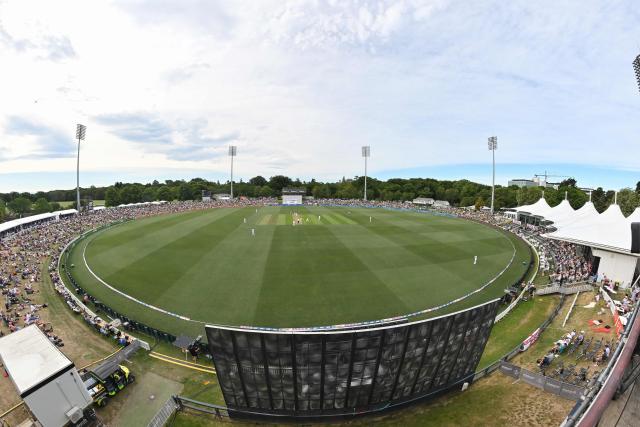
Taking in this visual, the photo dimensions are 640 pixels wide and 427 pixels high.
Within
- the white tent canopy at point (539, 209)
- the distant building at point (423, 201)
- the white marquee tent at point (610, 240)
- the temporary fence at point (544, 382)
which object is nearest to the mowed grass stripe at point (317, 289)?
the temporary fence at point (544, 382)

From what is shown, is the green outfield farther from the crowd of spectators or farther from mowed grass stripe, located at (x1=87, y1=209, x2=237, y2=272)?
the crowd of spectators

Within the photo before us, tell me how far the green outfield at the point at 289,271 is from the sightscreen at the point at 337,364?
22.9 ft

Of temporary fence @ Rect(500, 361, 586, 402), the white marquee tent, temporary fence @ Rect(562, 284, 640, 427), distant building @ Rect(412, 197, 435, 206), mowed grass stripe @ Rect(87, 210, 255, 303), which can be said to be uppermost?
distant building @ Rect(412, 197, 435, 206)

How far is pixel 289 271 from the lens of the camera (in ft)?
89.8

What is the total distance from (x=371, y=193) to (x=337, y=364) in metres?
115

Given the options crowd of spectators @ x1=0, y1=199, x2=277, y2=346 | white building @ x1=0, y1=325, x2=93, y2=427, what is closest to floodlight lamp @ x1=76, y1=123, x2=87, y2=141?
crowd of spectators @ x1=0, y1=199, x2=277, y2=346

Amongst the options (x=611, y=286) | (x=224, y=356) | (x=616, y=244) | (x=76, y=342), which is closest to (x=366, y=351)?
(x=224, y=356)

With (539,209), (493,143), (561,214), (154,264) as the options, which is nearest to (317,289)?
(154,264)

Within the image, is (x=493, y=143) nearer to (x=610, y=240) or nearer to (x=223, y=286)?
(x=610, y=240)

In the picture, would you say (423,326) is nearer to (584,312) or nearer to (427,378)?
(427,378)

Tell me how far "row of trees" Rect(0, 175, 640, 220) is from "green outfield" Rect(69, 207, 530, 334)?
183ft

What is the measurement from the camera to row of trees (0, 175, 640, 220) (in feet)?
281

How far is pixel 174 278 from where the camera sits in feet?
84.9

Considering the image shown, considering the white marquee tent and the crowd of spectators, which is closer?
the crowd of spectators
